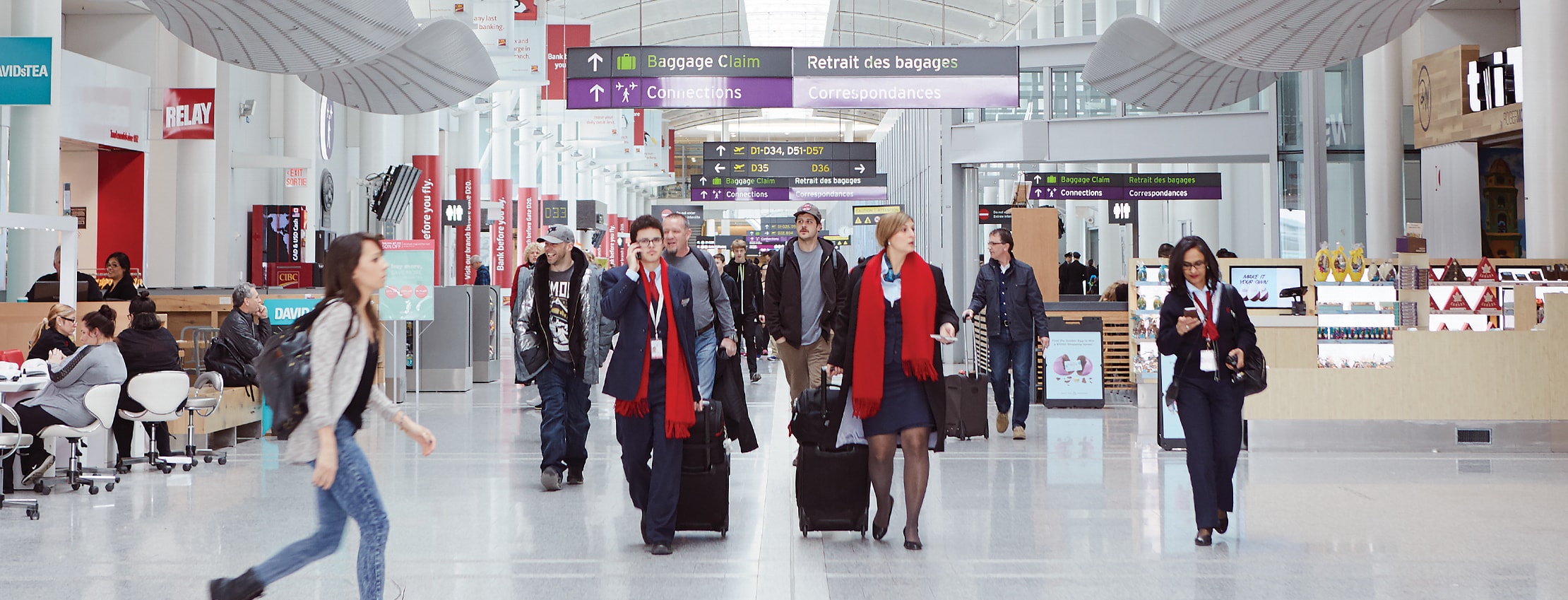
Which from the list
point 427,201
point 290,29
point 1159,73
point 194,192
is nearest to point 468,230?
point 427,201

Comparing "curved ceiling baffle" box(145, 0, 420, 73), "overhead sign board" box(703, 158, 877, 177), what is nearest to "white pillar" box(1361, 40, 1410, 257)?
"overhead sign board" box(703, 158, 877, 177)

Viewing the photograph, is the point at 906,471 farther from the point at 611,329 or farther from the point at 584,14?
the point at 584,14

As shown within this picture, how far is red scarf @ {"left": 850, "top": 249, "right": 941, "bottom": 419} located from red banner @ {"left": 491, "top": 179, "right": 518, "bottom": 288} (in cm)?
2502

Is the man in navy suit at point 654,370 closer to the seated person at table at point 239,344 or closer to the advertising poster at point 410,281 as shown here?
Answer: the seated person at table at point 239,344

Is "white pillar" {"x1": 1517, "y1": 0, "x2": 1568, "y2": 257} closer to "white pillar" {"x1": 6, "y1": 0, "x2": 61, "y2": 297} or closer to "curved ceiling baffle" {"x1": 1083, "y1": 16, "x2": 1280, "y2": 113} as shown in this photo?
"curved ceiling baffle" {"x1": 1083, "y1": 16, "x2": 1280, "y2": 113}

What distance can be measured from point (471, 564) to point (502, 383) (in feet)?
32.0

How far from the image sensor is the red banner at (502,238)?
2988cm

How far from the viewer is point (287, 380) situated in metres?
3.48

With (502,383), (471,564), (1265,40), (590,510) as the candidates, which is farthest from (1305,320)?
(502,383)

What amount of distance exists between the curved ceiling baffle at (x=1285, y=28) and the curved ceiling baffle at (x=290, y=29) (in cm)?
395

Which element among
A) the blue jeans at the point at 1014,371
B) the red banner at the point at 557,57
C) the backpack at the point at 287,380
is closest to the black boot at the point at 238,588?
the backpack at the point at 287,380

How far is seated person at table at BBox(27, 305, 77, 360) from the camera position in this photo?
755 cm

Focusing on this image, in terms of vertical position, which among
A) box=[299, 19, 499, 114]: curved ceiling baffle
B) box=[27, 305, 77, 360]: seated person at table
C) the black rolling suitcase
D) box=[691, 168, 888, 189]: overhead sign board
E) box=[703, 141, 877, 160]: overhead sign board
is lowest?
the black rolling suitcase

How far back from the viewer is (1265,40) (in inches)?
250
